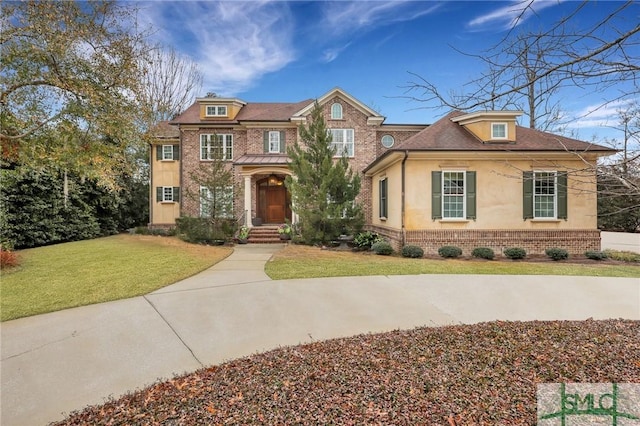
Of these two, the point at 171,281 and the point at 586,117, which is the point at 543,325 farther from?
the point at 171,281

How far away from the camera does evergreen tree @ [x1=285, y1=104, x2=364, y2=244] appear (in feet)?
39.1

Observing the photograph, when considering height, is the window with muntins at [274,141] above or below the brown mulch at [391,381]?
above

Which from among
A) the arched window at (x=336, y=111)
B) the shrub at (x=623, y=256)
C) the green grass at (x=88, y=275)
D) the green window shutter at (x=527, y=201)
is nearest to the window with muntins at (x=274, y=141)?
the arched window at (x=336, y=111)

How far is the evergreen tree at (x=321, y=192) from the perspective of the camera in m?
11.9

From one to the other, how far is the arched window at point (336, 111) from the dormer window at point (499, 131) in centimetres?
804

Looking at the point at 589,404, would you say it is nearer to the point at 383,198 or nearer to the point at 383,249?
the point at 383,249

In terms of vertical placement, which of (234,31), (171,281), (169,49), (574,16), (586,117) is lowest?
(171,281)

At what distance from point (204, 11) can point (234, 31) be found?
843mm

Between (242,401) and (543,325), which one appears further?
(543,325)

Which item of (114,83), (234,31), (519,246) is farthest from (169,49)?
(519,246)

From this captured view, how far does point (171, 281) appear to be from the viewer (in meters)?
7.03

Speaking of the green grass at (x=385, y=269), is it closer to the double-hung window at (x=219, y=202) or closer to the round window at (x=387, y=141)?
the double-hung window at (x=219, y=202)

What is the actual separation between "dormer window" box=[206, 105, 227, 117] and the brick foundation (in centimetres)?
1297

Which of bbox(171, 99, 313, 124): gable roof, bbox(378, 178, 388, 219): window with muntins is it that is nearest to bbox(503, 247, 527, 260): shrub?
bbox(378, 178, 388, 219): window with muntins
